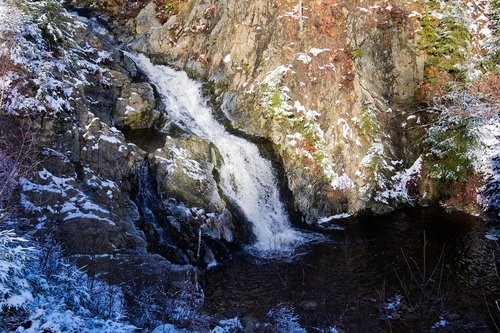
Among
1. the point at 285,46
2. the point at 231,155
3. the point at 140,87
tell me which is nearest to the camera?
the point at 231,155

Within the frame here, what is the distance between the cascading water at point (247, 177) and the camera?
45.1 ft

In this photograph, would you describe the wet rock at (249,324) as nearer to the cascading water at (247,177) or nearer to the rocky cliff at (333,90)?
the cascading water at (247,177)

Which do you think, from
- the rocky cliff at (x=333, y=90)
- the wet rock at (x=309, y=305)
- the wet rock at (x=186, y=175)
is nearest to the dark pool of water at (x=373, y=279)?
the wet rock at (x=309, y=305)

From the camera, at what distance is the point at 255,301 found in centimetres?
961

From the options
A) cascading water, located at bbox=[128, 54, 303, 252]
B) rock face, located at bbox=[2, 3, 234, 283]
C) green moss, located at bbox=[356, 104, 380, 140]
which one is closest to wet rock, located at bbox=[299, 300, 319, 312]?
rock face, located at bbox=[2, 3, 234, 283]

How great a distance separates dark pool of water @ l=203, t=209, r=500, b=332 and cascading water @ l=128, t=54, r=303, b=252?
59.2 inches

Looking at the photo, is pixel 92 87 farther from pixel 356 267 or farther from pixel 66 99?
pixel 356 267

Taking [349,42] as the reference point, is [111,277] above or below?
below

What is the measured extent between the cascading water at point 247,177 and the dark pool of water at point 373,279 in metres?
1.50

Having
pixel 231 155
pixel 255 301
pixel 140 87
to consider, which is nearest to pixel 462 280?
pixel 255 301

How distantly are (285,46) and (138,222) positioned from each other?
11.1 m

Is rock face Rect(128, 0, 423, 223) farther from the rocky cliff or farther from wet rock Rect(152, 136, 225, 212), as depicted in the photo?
wet rock Rect(152, 136, 225, 212)

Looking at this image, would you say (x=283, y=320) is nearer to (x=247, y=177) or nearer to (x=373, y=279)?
(x=373, y=279)

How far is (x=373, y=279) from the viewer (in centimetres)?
1077
